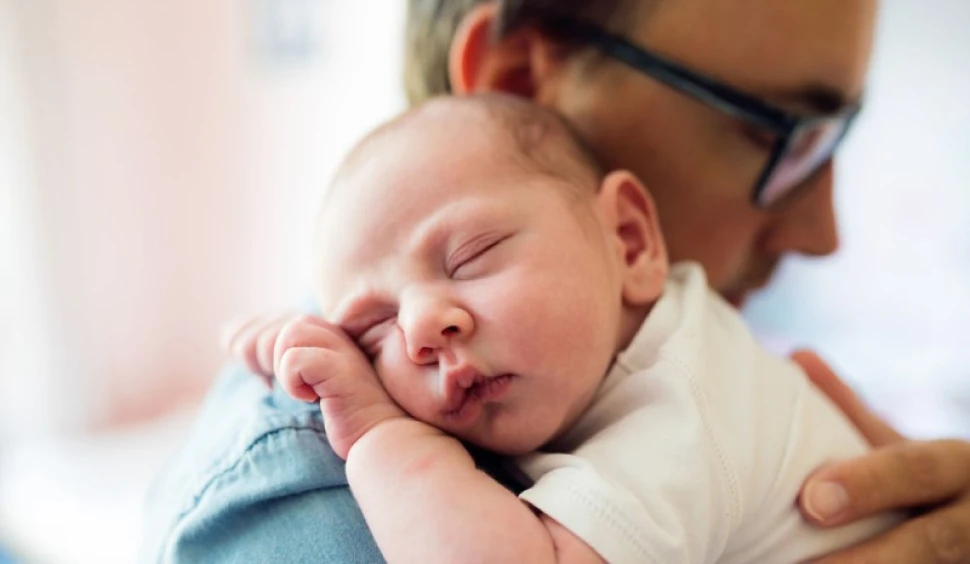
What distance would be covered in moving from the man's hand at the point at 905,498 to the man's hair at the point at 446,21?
632 millimetres

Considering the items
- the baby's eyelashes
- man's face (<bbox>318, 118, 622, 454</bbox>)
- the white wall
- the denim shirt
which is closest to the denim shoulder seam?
the denim shirt

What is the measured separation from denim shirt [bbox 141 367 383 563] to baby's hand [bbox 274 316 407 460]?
0.04m

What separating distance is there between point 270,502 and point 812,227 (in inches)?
38.0

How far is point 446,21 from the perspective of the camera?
1.35 metres

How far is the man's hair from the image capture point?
45.3 inches

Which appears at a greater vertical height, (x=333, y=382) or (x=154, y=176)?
(x=333, y=382)

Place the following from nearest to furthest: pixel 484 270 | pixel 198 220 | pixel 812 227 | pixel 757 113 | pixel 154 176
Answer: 1. pixel 484 270
2. pixel 757 113
3. pixel 812 227
4. pixel 154 176
5. pixel 198 220

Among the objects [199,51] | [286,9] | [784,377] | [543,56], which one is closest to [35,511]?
[199,51]

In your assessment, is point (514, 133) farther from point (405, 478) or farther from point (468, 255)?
point (405, 478)

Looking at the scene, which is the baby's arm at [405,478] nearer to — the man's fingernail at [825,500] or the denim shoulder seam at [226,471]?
the denim shoulder seam at [226,471]

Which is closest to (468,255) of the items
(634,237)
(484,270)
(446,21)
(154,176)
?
(484,270)

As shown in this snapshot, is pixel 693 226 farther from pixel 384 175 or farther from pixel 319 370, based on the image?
pixel 319 370

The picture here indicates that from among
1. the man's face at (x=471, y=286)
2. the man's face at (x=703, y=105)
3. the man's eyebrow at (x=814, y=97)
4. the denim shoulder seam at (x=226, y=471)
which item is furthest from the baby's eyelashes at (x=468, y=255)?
the man's eyebrow at (x=814, y=97)

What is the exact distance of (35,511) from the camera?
2480 mm
